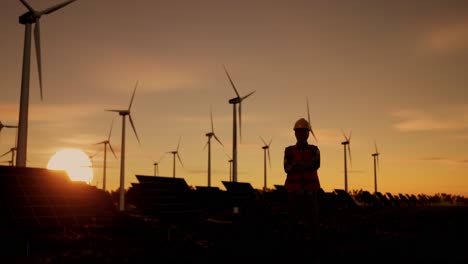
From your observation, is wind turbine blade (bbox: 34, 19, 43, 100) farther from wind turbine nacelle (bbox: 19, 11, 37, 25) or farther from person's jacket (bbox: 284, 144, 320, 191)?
person's jacket (bbox: 284, 144, 320, 191)

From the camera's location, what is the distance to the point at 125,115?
56.2 meters

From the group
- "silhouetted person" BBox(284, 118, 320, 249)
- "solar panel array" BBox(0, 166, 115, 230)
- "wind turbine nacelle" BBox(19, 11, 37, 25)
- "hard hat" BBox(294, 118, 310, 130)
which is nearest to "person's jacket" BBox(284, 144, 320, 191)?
"silhouetted person" BBox(284, 118, 320, 249)

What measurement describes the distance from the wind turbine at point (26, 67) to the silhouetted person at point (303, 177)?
19.4 m

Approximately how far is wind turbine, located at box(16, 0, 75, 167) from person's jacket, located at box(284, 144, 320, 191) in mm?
19417

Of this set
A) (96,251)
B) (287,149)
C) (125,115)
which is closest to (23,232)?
(96,251)

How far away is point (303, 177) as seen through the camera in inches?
477

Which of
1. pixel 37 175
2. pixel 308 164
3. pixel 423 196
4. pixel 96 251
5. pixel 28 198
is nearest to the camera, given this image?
pixel 308 164

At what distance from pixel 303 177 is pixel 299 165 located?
33 cm

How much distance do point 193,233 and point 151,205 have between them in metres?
2.00

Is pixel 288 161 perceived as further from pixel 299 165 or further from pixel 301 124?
pixel 301 124

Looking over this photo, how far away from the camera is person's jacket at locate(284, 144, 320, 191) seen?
39.5 ft

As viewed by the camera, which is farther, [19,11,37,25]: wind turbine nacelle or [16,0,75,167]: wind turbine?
[19,11,37,25]: wind turbine nacelle

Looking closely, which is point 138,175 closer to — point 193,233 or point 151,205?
point 151,205

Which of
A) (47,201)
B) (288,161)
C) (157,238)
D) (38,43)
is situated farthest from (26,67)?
(288,161)
